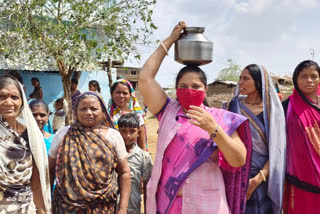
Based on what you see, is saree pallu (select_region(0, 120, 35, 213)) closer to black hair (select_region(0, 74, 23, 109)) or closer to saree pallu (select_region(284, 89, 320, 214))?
black hair (select_region(0, 74, 23, 109))

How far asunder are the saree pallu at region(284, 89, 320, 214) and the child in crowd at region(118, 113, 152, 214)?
140 cm

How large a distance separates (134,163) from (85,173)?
856 millimetres

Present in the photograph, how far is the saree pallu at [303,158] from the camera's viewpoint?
2.70m

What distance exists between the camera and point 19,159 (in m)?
2.06

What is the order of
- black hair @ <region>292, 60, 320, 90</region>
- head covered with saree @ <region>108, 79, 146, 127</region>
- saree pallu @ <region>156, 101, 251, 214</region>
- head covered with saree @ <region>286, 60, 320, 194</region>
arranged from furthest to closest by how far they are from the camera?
1. head covered with saree @ <region>108, 79, 146, 127</region>
2. black hair @ <region>292, 60, 320, 90</region>
3. head covered with saree @ <region>286, 60, 320, 194</region>
4. saree pallu @ <region>156, 101, 251, 214</region>

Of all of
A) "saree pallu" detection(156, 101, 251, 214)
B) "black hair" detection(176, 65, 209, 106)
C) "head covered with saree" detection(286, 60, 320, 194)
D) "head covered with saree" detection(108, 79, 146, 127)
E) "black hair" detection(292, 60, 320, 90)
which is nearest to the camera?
"saree pallu" detection(156, 101, 251, 214)

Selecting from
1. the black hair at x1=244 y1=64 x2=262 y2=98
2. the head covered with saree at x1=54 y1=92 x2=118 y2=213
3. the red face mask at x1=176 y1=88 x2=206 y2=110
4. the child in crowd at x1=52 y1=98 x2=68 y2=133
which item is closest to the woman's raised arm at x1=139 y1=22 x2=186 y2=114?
the red face mask at x1=176 y1=88 x2=206 y2=110

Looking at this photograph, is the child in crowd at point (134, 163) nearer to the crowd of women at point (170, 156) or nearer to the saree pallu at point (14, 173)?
the crowd of women at point (170, 156)

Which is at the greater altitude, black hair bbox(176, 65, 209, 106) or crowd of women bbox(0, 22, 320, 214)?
black hair bbox(176, 65, 209, 106)

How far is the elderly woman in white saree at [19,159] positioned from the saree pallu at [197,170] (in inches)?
35.8

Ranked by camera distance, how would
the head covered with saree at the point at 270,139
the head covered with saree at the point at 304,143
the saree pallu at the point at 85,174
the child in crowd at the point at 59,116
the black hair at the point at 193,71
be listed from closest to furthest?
the black hair at the point at 193,71 < the saree pallu at the point at 85,174 < the head covered with saree at the point at 270,139 < the head covered with saree at the point at 304,143 < the child in crowd at the point at 59,116

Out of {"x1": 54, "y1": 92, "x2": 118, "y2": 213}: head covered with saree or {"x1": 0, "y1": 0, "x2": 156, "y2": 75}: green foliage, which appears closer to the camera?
{"x1": 54, "y1": 92, "x2": 118, "y2": 213}: head covered with saree

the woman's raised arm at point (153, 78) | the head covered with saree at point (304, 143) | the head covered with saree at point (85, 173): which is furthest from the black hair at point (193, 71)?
the head covered with saree at point (304, 143)

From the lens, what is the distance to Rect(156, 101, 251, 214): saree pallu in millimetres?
1879
